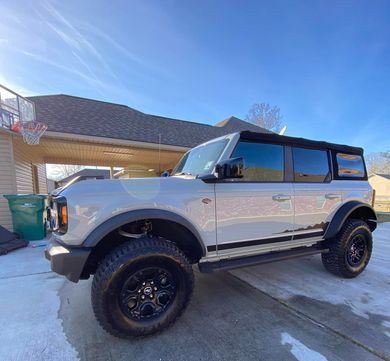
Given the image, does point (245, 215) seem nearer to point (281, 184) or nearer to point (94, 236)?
point (281, 184)

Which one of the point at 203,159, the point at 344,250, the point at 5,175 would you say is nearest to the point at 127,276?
the point at 203,159

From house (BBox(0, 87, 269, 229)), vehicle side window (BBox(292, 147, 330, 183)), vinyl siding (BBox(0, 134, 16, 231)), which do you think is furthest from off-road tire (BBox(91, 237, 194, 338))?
vinyl siding (BBox(0, 134, 16, 231))

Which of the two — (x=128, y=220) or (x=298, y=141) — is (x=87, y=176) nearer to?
(x=128, y=220)

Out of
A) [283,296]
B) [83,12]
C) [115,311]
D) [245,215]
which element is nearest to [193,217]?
[245,215]

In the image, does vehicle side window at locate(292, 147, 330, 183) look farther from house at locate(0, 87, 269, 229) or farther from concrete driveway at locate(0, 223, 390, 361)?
house at locate(0, 87, 269, 229)

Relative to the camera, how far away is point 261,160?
269 cm

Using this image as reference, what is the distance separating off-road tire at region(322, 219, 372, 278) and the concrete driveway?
0.15 meters

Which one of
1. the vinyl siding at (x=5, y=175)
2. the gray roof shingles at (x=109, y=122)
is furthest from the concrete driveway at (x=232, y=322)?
the gray roof shingles at (x=109, y=122)

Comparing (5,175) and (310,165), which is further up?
(5,175)

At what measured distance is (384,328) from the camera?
207 centimetres

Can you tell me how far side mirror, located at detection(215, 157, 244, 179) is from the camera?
205 centimetres

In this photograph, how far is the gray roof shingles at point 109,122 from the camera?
7.05 meters

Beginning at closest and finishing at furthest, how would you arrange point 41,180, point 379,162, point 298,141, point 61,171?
→ point 298,141
point 41,180
point 61,171
point 379,162

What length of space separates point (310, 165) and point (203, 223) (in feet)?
6.20
